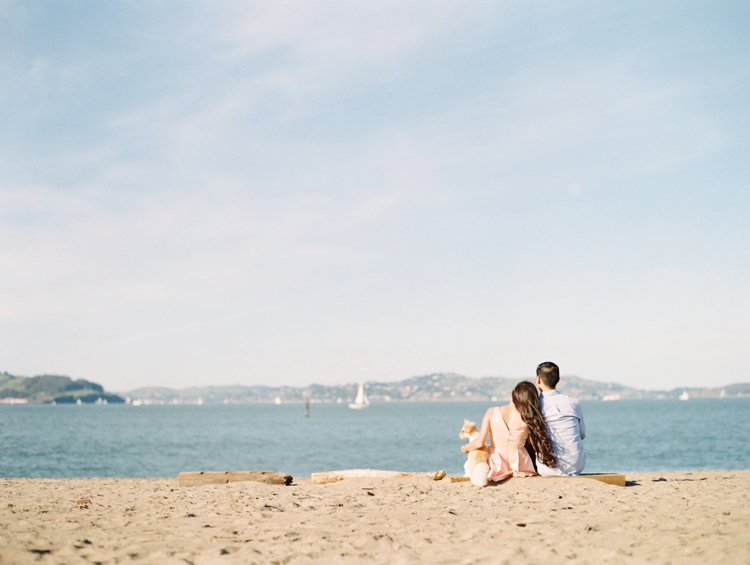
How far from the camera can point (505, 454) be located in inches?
344

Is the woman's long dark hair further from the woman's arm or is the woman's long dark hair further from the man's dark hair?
the woman's arm

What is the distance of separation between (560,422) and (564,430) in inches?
5.6

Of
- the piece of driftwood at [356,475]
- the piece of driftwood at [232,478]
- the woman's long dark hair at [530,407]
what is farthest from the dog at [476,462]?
the piece of driftwood at [232,478]

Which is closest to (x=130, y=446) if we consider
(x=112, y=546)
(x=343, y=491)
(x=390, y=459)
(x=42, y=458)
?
(x=42, y=458)

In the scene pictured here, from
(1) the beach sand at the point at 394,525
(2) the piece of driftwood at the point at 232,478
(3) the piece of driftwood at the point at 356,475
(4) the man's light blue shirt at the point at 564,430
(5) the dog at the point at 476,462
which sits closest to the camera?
(1) the beach sand at the point at 394,525

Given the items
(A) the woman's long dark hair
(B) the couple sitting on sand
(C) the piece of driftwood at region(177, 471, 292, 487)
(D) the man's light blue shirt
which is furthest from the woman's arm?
(C) the piece of driftwood at region(177, 471, 292, 487)

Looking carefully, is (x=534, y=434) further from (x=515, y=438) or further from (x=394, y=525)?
(x=394, y=525)

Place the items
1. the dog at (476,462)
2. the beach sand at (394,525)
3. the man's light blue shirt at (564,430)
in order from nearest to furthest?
the beach sand at (394,525), the man's light blue shirt at (564,430), the dog at (476,462)

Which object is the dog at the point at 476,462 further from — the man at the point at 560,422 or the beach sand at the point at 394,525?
the man at the point at 560,422

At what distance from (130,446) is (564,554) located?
5195 cm

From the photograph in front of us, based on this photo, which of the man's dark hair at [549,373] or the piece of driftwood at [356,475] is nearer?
the man's dark hair at [549,373]

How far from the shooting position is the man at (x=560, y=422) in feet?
27.8

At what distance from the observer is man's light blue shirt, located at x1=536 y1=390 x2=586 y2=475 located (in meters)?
Answer: 8.48

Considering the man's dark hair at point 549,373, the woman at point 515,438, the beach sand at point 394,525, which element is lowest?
the beach sand at point 394,525
